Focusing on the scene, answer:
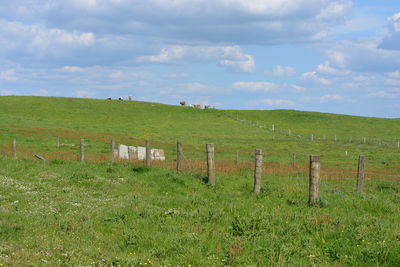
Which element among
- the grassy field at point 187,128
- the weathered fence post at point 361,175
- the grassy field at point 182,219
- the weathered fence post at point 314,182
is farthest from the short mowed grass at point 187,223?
the grassy field at point 187,128

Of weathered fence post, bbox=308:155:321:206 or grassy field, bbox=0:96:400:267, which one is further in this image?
weathered fence post, bbox=308:155:321:206

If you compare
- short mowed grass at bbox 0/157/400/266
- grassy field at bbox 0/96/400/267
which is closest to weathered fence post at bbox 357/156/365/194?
short mowed grass at bbox 0/157/400/266

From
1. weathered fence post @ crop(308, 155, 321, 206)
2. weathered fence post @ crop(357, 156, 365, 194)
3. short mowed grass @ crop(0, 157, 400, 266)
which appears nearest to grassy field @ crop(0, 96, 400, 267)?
short mowed grass @ crop(0, 157, 400, 266)

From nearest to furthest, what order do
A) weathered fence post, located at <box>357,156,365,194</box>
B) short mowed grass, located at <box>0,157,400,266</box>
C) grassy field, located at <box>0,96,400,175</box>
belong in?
1. short mowed grass, located at <box>0,157,400,266</box>
2. weathered fence post, located at <box>357,156,365,194</box>
3. grassy field, located at <box>0,96,400,175</box>

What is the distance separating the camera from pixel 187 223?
39.2ft

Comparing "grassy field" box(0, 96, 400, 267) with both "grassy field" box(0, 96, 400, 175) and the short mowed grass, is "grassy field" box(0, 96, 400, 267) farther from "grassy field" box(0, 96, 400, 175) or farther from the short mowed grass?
"grassy field" box(0, 96, 400, 175)

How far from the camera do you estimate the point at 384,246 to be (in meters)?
9.37

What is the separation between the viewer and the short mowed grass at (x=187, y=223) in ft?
30.0

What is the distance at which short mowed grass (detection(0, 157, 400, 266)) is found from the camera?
9133 millimetres

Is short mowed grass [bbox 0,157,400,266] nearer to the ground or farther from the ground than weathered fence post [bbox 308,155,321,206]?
nearer to the ground

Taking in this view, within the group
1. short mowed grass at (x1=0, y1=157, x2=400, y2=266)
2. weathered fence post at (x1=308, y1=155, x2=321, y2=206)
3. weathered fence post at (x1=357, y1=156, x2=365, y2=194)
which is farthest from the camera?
weathered fence post at (x1=357, y1=156, x2=365, y2=194)

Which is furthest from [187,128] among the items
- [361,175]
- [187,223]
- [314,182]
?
[187,223]

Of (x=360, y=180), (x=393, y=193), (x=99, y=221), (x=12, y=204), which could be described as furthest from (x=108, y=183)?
(x=393, y=193)

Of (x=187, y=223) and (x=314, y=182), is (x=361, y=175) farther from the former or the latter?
(x=187, y=223)
